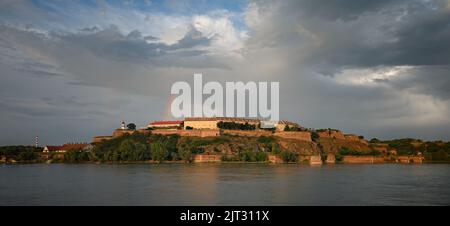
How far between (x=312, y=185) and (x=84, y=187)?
14091 millimetres

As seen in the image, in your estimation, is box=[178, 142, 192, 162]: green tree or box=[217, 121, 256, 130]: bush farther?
box=[217, 121, 256, 130]: bush

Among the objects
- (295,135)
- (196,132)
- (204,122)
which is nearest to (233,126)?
(204,122)

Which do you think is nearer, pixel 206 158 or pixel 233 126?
pixel 206 158

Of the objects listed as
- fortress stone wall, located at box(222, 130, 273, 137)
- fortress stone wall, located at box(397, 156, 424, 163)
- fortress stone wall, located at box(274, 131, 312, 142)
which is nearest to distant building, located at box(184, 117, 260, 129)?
fortress stone wall, located at box(222, 130, 273, 137)

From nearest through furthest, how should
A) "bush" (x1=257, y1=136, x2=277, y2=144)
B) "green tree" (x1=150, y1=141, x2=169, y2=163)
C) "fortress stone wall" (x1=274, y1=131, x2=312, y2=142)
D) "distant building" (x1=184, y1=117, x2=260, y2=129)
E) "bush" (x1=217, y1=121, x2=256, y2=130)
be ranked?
"green tree" (x1=150, y1=141, x2=169, y2=163) → "bush" (x1=257, y1=136, x2=277, y2=144) → "fortress stone wall" (x1=274, y1=131, x2=312, y2=142) → "bush" (x1=217, y1=121, x2=256, y2=130) → "distant building" (x1=184, y1=117, x2=260, y2=129)

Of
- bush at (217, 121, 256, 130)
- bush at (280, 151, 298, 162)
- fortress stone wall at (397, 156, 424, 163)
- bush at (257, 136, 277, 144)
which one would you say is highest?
bush at (217, 121, 256, 130)

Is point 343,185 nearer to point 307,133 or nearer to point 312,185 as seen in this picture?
point 312,185

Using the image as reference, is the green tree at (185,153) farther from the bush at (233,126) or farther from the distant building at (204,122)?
the bush at (233,126)

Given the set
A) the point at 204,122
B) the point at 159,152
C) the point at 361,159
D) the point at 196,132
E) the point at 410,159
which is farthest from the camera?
the point at 204,122

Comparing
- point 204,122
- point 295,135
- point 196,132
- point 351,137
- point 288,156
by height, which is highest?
point 204,122

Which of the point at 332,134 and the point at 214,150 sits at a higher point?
the point at 332,134

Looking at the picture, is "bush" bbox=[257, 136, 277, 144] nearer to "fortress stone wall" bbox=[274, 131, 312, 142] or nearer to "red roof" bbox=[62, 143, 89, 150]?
"fortress stone wall" bbox=[274, 131, 312, 142]

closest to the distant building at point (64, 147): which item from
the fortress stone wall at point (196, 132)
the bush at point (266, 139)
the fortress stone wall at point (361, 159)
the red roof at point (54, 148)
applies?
the red roof at point (54, 148)

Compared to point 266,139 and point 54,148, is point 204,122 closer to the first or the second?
point 266,139
